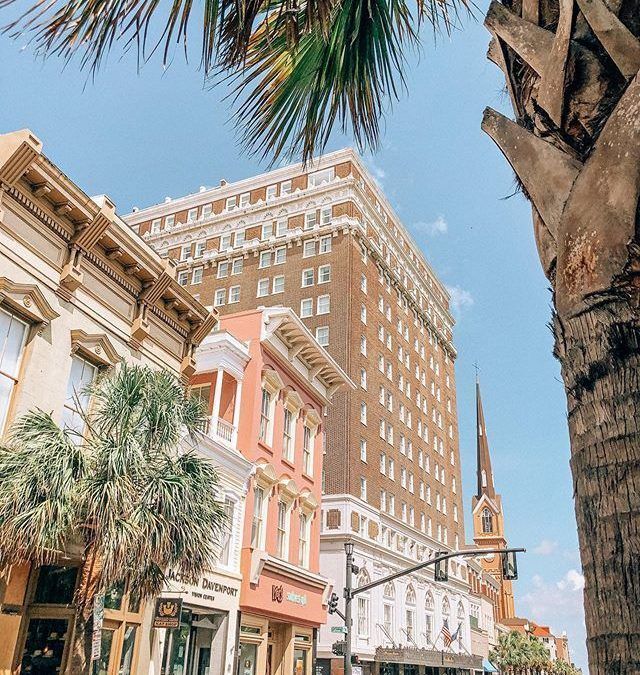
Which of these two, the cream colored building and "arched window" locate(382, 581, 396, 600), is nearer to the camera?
the cream colored building

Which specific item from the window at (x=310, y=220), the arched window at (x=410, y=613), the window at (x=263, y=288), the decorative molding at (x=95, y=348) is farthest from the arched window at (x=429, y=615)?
the decorative molding at (x=95, y=348)

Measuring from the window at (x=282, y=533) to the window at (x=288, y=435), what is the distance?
194cm

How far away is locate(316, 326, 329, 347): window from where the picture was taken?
47.7 metres

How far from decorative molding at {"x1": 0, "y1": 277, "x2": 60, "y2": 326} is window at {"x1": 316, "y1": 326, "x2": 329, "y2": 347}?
110 ft

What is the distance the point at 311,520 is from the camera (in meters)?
28.6

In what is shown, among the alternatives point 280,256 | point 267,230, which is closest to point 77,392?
point 280,256

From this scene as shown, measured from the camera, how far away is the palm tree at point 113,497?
11133 mm

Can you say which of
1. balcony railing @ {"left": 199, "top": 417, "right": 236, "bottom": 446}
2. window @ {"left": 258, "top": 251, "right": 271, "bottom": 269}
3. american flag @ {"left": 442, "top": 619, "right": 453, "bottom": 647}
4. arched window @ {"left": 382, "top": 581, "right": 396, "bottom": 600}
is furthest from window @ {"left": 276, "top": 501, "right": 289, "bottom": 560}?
window @ {"left": 258, "top": 251, "right": 271, "bottom": 269}

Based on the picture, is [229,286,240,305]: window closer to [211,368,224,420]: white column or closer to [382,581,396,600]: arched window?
[382,581,396,600]: arched window

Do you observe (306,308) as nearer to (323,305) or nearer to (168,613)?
(323,305)

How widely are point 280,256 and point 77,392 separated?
133 feet

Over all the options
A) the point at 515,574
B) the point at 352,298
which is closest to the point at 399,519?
the point at 352,298

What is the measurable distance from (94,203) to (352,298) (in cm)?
3385

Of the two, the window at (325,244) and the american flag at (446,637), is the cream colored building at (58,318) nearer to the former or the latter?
the window at (325,244)
